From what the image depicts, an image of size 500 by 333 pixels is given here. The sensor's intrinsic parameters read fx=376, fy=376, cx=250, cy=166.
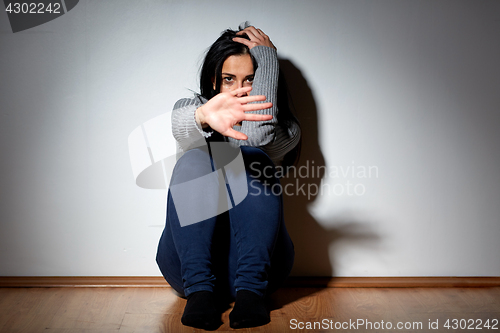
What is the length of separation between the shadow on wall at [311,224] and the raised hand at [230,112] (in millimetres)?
418

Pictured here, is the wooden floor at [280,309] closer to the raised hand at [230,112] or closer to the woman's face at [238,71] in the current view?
the raised hand at [230,112]

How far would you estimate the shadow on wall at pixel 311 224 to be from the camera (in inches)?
48.0

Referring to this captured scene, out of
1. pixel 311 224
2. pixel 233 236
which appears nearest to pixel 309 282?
pixel 311 224

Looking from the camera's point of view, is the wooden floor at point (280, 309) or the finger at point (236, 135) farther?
the wooden floor at point (280, 309)

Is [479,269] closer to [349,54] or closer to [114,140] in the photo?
[349,54]

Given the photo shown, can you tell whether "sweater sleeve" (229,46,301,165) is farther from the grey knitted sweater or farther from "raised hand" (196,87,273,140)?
"raised hand" (196,87,273,140)

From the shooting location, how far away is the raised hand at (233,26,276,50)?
1.05 meters

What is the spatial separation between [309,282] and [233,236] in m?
0.41

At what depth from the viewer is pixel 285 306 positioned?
105 centimetres

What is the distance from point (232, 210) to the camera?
913 mm

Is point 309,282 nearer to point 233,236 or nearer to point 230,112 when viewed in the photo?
point 233,236

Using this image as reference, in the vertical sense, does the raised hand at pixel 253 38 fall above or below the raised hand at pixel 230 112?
above

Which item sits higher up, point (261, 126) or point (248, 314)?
point (261, 126)

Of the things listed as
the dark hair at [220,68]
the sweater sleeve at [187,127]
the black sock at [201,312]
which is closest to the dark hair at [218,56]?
the dark hair at [220,68]
